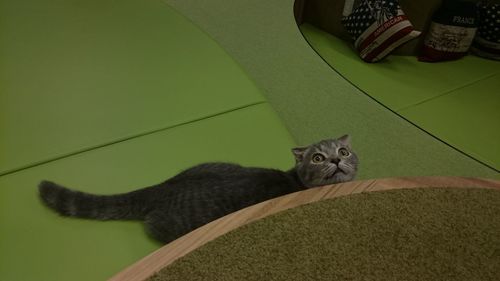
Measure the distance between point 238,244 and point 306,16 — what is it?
7.15 ft

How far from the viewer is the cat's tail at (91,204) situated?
39.7 inches

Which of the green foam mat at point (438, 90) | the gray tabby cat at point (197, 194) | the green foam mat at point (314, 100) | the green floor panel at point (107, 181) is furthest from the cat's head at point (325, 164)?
the green foam mat at point (438, 90)

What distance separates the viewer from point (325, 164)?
1.09 metres

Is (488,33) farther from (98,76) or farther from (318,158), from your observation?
(98,76)

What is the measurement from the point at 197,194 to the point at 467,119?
158 centimetres

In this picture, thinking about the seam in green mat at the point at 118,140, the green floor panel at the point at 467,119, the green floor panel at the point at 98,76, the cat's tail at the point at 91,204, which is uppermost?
the green floor panel at the point at 98,76

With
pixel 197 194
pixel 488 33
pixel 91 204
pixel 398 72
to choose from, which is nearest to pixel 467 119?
pixel 398 72

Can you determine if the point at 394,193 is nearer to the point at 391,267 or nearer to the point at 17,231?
the point at 391,267

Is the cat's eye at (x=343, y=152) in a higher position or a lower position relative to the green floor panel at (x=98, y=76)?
lower

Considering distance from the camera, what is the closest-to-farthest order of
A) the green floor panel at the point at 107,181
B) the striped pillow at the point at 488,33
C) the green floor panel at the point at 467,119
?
the green floor panel at the point at 107,181 → the green floor panel at the point at 467,119 → the striped pillow at the point at 488,33

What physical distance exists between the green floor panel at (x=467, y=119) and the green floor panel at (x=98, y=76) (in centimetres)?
96

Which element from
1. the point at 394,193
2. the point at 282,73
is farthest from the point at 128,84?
the point at 394,193

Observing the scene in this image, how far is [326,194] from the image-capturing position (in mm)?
822

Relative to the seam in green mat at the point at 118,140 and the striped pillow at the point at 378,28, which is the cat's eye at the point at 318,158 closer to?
the seam in green mat at the point at 118,140
